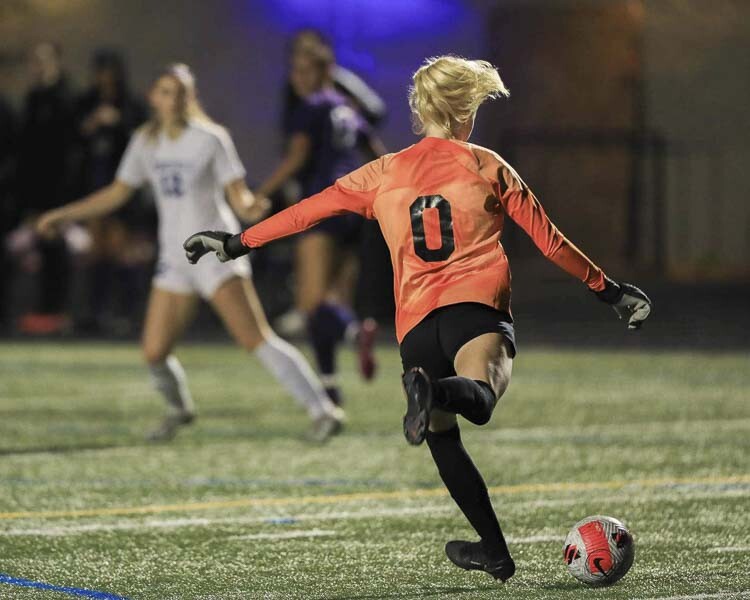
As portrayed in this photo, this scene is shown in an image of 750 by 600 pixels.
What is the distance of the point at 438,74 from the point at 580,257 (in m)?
0.74

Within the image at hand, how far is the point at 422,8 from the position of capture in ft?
74.0

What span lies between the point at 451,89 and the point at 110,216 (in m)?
14.1

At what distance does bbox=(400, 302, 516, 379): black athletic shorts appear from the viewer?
5.77 m

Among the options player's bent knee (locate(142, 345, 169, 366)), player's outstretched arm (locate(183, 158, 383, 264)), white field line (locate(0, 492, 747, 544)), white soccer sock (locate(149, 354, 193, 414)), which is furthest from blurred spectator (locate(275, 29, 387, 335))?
player's outstretched arm (locate(183, 158, 383, 264))

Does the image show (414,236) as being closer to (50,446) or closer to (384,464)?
(384,464)

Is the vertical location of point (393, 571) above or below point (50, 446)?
above

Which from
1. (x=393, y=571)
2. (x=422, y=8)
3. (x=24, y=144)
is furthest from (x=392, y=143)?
(x=393, y=571)

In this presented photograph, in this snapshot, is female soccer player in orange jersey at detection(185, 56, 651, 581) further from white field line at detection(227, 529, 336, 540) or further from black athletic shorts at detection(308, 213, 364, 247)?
black athletic shorts at detection(308, 213, 364, 247)

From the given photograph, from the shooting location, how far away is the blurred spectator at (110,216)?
18359 millimetres

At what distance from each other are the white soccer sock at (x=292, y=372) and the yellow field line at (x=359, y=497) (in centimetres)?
197

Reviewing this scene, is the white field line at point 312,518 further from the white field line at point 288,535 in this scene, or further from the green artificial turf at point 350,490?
the white field line at point 288,535

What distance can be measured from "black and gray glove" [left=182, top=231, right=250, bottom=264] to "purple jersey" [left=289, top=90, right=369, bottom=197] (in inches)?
197

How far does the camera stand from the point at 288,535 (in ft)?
22.6

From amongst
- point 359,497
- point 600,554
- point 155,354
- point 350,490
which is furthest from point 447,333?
point 155,354
